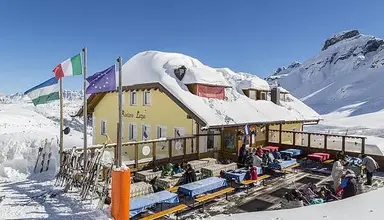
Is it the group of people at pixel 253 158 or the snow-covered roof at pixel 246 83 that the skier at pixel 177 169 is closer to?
the group of people at pixel 253 158

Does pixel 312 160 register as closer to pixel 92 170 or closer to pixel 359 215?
pixel 359 215

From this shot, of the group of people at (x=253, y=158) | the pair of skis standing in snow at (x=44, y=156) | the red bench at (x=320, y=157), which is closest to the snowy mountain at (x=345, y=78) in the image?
the red bench at (x=320, y=157)

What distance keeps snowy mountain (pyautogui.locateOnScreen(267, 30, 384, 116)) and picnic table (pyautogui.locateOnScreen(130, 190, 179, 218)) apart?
7946 centimetres

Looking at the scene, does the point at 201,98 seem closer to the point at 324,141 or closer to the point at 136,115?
the point at 136,115

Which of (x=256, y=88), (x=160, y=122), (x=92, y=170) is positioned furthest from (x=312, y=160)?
(x=92, y=170)

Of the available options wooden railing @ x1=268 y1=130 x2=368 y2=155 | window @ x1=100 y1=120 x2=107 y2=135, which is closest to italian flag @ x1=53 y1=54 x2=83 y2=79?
window @ x1=100 y1=120 x2=107 y2=135

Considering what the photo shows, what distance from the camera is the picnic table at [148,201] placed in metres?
8.29

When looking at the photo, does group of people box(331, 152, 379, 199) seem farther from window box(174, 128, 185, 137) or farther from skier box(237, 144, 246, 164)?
window box(174, 128, 185, 137)

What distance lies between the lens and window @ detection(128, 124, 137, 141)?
1928cm

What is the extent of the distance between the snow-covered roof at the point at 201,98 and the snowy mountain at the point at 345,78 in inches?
2681

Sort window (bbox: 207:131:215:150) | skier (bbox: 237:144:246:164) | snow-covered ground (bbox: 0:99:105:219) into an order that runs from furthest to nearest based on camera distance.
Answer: window (bbox: 207:131:215:150)
skier (bbox: 237:144:246:164)
snow-covered ground (bbox: 0:99:105:219)

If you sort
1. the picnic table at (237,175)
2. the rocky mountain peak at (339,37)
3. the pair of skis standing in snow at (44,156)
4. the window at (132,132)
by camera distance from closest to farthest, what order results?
the picnic table at (237,175) < the pair of skis standing in snow at (44,156) < the window at (132,132) < the rocky mountain peak at (339,37)

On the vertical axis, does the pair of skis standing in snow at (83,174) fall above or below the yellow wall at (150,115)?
below

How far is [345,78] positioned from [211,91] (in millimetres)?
123900
